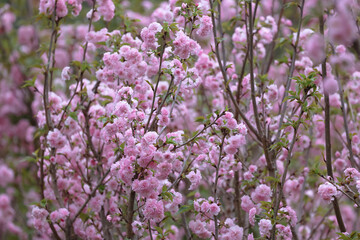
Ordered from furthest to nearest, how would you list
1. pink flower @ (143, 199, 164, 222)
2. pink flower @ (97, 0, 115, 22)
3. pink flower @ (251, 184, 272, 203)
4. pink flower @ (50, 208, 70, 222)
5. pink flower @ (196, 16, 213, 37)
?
pink flower @ (97, 0, 115, 22)
pink flower @ (50, 208, 70, 222)
pink flower @ (251, 184, 272, 203)
pink flower @ (196, 16, 213, 37)
pink flower @ (143, 199, 164, 222)

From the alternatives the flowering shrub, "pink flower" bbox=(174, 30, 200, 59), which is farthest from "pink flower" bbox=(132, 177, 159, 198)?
"pink flower" bbox=(174, 30, 200, 59)

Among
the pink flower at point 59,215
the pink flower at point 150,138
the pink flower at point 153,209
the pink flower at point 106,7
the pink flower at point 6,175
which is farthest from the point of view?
the pink flower at point 6,175

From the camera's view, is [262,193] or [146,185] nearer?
[146,185]

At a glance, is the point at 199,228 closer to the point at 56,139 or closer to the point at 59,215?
the point at 59,215

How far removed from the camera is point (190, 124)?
4.46 meters

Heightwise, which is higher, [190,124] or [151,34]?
[190,124]

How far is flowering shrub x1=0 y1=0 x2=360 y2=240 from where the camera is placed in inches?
96.0

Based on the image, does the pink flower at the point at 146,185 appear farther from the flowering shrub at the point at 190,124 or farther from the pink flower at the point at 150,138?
the pink flower at the point at 150,138

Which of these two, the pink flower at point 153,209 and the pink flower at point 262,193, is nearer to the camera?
the pink flower at point 153,209

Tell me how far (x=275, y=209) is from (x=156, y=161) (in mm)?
768

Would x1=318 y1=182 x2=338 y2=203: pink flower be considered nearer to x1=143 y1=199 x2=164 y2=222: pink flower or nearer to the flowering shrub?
the flowering shrub

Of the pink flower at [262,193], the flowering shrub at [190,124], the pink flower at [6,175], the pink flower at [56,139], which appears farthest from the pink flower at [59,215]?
the pink flower at [6,175]

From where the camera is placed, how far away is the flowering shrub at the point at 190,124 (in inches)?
96.0

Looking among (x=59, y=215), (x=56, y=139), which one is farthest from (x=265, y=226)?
(x=56, y=139)
